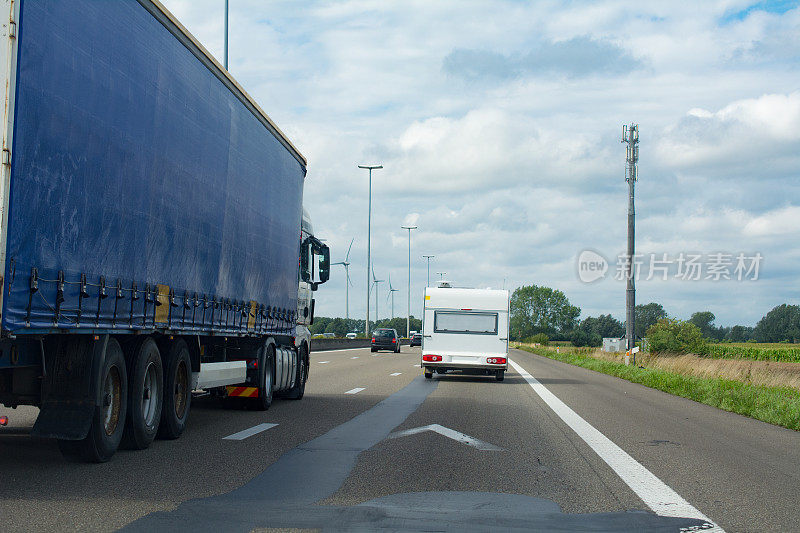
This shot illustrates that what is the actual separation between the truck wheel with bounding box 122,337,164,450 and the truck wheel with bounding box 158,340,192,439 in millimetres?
289

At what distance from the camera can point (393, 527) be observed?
5.94 meters

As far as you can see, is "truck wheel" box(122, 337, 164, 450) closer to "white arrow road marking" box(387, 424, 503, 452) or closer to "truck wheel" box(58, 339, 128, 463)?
"truck wheel" box(58, 339, 128, 463)

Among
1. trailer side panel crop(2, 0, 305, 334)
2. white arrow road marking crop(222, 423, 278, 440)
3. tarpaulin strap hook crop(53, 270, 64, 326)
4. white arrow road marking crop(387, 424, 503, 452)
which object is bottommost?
white arrow road marking crop(222, 423, 278, 440)

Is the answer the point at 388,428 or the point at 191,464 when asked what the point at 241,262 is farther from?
the point at 191,464

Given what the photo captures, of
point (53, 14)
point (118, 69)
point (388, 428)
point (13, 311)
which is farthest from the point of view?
point (388, 428)

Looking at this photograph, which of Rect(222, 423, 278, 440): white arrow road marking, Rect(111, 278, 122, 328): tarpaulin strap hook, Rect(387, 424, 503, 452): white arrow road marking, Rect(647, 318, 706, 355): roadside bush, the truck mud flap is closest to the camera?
the truck mud flap

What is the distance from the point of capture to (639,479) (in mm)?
8234

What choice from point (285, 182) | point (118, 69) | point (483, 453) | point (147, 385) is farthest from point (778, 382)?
point (118, 69)

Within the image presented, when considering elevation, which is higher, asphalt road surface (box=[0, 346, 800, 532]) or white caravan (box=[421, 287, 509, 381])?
white caravan (box=[421, 287, 509, 381])

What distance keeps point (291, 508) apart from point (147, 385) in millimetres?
3520

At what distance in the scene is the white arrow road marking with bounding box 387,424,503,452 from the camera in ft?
33.9

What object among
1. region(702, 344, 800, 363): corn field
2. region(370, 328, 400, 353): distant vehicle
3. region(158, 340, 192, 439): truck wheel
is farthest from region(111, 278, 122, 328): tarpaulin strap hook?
region(702, 344, 800, 363): corn field

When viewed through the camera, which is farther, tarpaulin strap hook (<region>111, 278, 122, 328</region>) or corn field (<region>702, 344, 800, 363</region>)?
corn field (<region>702, 344, 800, 363</region>)

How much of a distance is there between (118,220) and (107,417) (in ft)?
5.82
